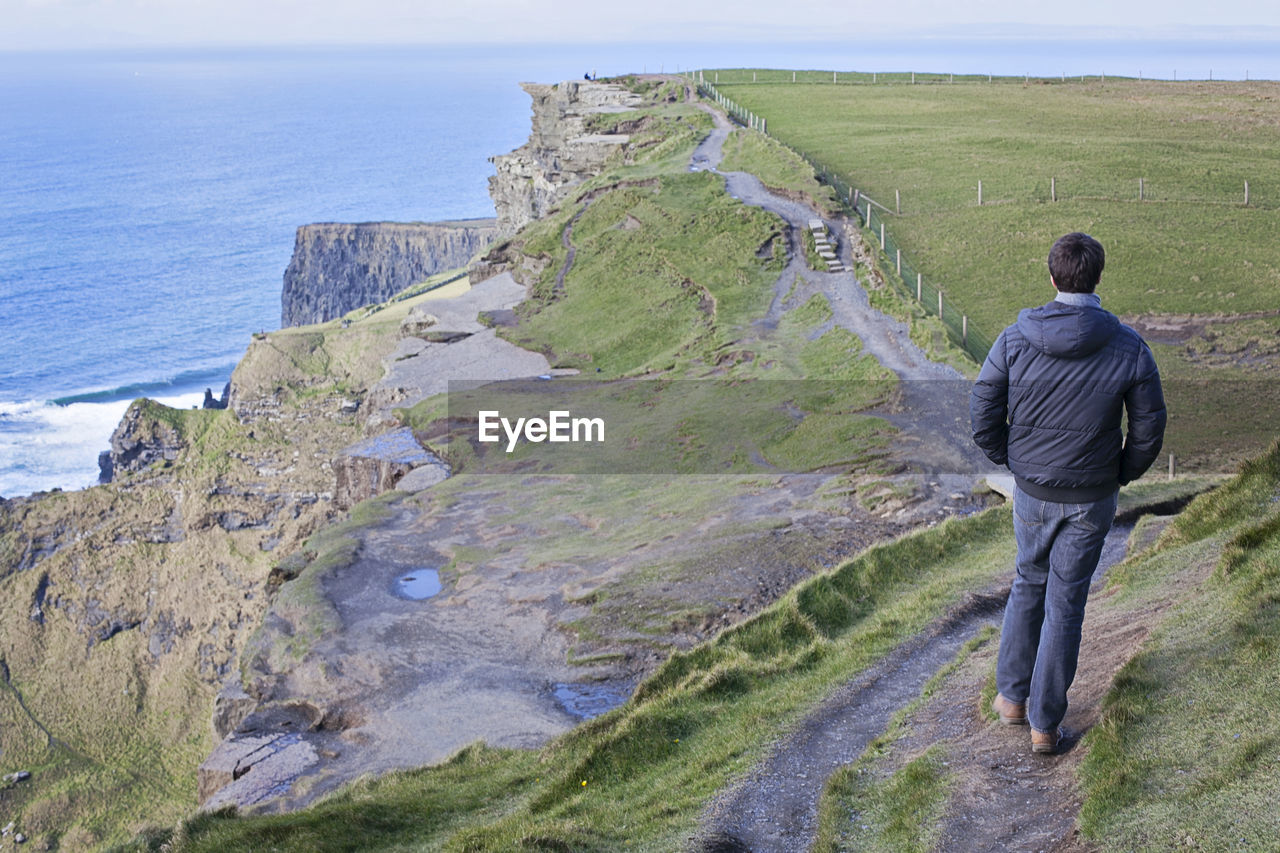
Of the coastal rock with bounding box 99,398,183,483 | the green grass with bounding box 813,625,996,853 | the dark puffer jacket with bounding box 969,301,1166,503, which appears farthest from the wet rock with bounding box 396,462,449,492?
the coastal rock with bounding box 99,398,183,483

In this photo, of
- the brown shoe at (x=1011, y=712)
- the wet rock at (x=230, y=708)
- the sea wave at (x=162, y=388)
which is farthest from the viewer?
the sea wave at (x=162, y=388)

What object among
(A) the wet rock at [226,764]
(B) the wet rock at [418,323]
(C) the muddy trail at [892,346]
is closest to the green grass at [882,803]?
(A) the wet rock at [226,764]

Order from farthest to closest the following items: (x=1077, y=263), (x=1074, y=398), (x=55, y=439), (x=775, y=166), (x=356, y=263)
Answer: (x=356, y=263) → (x=55, y=439) → (x=775, y=166) → (x=1074, y=398) → (x=1077, y=263)

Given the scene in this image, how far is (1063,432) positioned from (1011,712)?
237 centimetres

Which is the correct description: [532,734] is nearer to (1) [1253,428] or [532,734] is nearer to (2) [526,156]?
(1) [1253,428]

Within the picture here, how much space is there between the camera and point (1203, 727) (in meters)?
7.59

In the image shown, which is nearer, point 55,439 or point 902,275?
point 902,275

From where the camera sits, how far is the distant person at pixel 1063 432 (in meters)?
7.57

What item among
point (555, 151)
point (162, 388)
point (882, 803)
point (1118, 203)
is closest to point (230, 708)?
point (882, 803)

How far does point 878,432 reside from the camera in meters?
27.2

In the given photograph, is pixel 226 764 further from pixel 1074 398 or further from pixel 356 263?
pixel 356 263

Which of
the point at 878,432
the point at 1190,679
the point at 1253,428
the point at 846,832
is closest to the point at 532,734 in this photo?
the point at 846,832

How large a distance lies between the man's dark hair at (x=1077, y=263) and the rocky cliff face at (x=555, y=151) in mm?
68046

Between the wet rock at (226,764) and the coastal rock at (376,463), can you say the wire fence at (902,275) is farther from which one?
the wet rock at (226,764)
